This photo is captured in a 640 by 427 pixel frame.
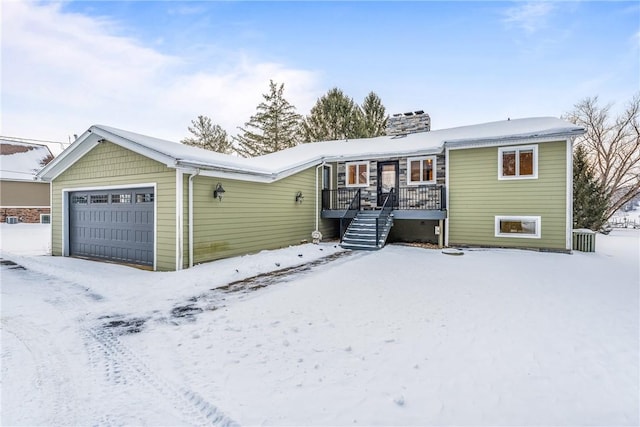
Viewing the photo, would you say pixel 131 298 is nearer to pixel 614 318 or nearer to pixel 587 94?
pixel 614 318

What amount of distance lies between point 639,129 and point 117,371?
2997cm

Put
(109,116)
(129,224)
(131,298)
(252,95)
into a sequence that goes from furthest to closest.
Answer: (252,95) → (109,116) → (129,224) → (131,298)

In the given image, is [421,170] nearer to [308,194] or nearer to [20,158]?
[308,194]

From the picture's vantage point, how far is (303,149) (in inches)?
640

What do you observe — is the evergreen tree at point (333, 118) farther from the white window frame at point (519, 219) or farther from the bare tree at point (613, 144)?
the white window frame at point (519, 219)

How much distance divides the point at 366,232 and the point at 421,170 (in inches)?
143

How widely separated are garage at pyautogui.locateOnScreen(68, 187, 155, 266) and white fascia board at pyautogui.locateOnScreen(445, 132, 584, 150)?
990 centimetres

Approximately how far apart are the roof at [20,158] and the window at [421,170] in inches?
987

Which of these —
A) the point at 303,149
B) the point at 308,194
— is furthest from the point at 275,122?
the point at 308,194


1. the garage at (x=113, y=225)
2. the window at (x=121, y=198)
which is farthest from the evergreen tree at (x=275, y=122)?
the window at (x=121, y=198)

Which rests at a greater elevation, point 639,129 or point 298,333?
point 639,129

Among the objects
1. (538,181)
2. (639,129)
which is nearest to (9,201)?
(538,181)

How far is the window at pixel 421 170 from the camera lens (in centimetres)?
1235

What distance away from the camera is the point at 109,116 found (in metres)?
18.6
